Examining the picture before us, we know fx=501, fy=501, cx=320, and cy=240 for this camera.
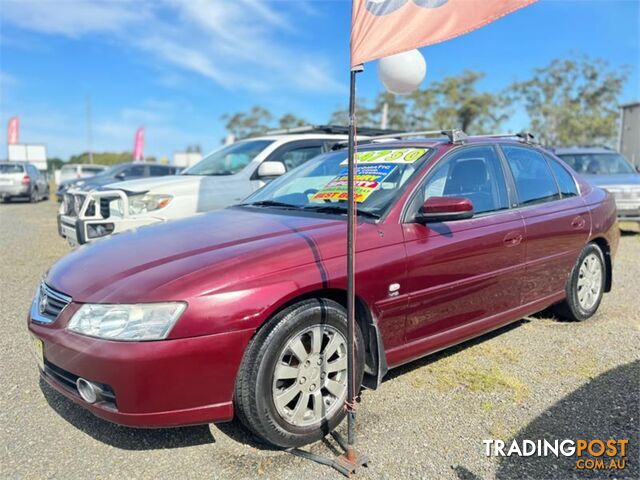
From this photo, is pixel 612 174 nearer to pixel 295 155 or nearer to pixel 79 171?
pixel 295 155

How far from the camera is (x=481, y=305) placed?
3.35m

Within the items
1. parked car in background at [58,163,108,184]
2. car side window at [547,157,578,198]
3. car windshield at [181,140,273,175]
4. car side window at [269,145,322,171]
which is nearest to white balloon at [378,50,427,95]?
car side window at [269,145,322,171]

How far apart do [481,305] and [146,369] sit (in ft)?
7.16

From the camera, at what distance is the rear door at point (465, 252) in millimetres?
2955

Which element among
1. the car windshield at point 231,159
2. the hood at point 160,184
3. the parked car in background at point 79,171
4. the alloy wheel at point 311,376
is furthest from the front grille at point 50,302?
the parked car in background at point 79,171

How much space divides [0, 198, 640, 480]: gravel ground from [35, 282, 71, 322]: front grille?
2.16 ft

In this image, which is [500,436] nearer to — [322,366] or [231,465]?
[322,366]

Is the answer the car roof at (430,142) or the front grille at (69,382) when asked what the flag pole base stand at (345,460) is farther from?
the car roof at (430,142)

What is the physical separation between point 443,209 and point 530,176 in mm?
1499

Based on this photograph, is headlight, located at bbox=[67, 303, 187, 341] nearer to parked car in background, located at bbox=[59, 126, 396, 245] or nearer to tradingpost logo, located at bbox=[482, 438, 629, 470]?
tradingpost logo, located at bbox=[482, 438, 629, 470]

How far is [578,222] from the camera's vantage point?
4.16 m

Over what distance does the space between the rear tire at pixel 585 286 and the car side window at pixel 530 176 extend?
26.8 inches

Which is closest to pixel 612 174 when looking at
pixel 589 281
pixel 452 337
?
pixel 589 281

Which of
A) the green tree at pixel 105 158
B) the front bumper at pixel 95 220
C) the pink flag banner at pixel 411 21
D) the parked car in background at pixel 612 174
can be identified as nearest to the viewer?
the pink flag banner at pixel 411 21
